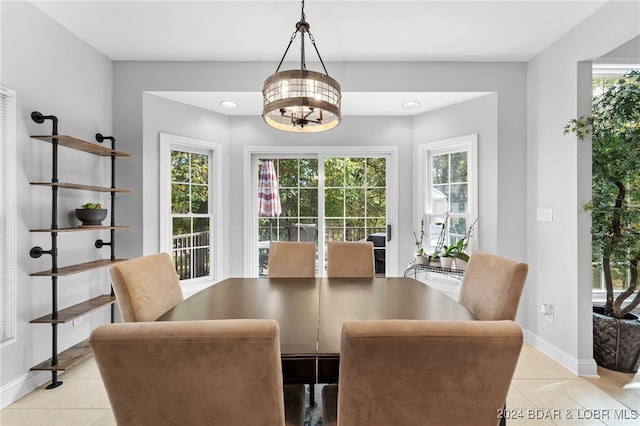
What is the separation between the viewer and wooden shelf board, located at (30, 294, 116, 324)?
81.5 inches

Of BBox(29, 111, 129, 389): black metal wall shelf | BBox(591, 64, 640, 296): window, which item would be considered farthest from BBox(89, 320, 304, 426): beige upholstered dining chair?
BBox(591, 64, 640, 296): window

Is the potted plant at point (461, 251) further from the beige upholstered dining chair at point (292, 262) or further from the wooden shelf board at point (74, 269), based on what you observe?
the wooden shelf board at point (74, 269)

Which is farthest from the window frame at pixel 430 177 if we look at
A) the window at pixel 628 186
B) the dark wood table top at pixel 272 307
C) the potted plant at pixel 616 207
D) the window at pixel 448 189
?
the dark wood table top at pixel 272 307

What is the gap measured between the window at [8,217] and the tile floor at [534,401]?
491 millimetres

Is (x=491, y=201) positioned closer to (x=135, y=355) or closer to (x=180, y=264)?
(x=135, y=355)

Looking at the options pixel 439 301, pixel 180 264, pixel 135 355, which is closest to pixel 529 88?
pixel 439 301

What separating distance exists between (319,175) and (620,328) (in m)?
3.06

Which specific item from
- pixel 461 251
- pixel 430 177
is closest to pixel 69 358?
pixel 461 251

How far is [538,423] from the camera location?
179 cm

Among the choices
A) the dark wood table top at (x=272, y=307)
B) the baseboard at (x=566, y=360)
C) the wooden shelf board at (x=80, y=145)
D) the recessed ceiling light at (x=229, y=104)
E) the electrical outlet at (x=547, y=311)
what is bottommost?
the baseboard at (x=566, y=360)

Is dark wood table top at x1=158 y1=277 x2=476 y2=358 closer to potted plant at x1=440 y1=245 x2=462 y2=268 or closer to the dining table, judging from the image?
the dining table

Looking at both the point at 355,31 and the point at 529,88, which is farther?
the point at 529,88

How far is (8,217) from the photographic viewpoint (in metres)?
1.98

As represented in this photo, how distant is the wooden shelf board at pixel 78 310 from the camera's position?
6.79ft
